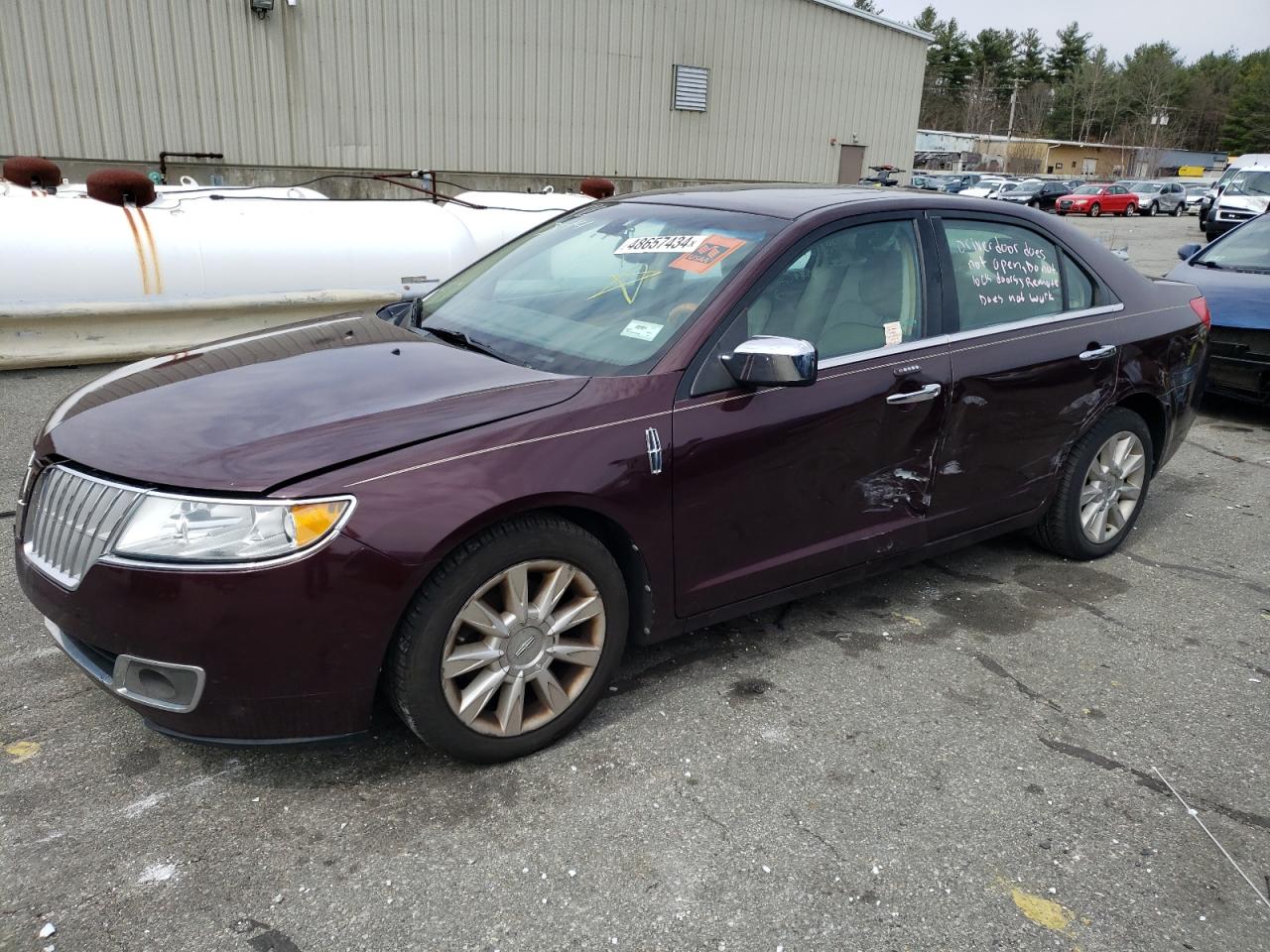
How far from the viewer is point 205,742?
2488 millimetres

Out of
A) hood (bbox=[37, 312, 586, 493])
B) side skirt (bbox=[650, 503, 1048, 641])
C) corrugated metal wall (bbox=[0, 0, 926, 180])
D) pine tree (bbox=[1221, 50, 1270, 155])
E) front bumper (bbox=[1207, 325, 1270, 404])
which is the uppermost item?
pine tree (bbox=[1221, 50, 1270, 155])

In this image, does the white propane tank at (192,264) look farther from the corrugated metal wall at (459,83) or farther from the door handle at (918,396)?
the corrugated metal wall at (459,83)

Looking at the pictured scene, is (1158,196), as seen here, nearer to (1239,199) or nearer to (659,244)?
(1239,199)

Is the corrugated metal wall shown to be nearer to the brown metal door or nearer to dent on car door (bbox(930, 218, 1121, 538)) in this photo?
the brown metal door

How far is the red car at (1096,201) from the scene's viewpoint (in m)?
40.3

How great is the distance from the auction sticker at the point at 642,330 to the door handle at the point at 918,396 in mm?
891

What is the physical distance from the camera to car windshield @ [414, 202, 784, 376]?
10.3 ft

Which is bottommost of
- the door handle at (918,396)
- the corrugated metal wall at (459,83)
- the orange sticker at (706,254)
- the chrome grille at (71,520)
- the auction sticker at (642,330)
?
the chrome grille at (71,520)

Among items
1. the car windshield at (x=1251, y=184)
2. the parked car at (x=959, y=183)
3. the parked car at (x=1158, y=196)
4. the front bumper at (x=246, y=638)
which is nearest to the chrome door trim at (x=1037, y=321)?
the front bumper at (x=246, y=638)

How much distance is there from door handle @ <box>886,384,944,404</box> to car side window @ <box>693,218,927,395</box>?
185 mm

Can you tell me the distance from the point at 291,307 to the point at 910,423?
20.3 feet

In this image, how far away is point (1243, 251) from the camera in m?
7.90

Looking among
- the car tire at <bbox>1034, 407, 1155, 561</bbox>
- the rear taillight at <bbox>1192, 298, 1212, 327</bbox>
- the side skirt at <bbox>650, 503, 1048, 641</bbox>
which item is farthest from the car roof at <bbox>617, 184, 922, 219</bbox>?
the rear taillight at <bbox>1192, 298, 1212, 327</bbox>

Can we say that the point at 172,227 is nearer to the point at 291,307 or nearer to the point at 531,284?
the point at 291,307
